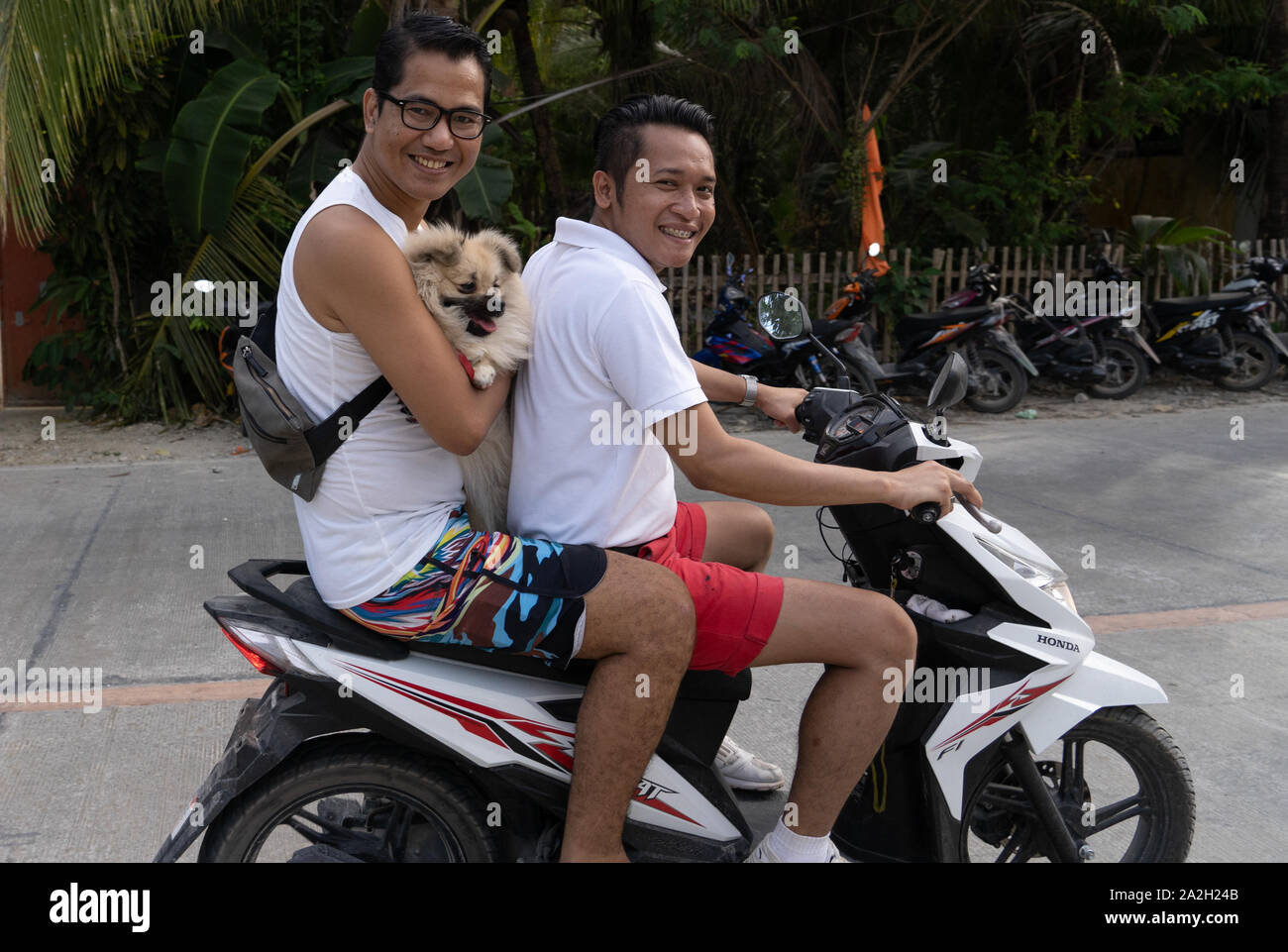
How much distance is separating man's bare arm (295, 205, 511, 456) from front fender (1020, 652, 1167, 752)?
1.40 m

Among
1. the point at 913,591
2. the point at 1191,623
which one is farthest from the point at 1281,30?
the point at 913,591

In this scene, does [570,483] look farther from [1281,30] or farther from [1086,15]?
[1281,30]

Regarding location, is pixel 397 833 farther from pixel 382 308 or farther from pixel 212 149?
pixel 212 149

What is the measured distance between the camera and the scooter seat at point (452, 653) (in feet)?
7.62

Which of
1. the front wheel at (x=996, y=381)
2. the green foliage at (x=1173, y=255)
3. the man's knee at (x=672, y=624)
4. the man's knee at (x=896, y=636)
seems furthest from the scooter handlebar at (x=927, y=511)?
the green foliage at (x=1173, y=255)

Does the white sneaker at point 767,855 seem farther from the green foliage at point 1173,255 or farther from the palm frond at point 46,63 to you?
the green foliage at point 1173,255

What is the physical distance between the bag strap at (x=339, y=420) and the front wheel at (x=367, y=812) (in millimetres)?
591

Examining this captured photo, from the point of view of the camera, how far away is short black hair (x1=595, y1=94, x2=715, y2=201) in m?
2.52

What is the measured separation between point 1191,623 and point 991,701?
112 inches

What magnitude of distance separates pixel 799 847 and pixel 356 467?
1.20 meters

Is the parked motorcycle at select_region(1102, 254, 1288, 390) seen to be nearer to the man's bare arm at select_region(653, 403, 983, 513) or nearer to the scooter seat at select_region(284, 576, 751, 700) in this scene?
the man's bare arm at select_region(653, 403, 983, 513)

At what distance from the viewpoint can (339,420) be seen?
225 cm

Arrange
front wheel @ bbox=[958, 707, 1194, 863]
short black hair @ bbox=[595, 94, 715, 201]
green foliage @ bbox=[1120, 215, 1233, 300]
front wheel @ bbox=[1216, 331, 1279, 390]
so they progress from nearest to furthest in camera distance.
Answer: short black hair @ bbox=[595, 94, 715, 201]
front wheel @ bbox=[958, 707, 1194, 863]
front wheel @ bbox=[1216, 331, 1279, 390]
green foliage @ bbox=[1120, 215, 1233, 300]

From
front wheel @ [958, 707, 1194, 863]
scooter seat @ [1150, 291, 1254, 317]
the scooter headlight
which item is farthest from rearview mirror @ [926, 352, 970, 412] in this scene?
scooter seat @ [1150, 291, 1254, 317]
